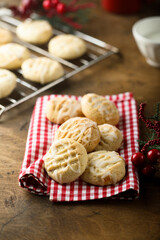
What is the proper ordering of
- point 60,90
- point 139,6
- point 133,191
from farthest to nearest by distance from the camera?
point 139,6, point 60,90, point 133,191

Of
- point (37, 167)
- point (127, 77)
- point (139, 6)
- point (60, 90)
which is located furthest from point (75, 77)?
A: point (139, 6)

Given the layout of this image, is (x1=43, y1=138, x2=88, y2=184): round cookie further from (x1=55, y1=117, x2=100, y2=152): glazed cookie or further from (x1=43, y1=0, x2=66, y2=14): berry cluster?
(x1=43, y1=0, x2=66, y2=14): berry cluster

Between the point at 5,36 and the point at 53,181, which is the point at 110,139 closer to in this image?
the point at 53,181

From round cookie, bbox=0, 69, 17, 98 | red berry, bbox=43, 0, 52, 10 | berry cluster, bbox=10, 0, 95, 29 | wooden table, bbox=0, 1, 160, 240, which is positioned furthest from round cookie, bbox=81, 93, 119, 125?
red berry, bbox=43, 0, 52, 10

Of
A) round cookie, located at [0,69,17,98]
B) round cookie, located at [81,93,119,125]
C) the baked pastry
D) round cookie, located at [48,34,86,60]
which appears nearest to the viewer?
round cookie, located at [81,93,119,125]

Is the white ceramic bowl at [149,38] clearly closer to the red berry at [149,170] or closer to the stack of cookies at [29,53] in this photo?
the stack of cookies at [29,53]

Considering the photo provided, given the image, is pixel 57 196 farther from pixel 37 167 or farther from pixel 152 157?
pixel 152 157
